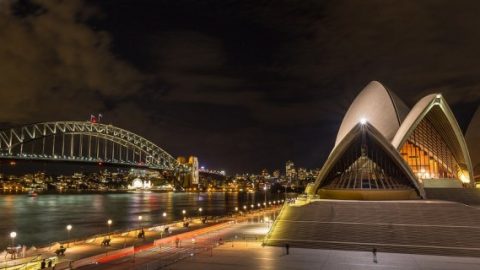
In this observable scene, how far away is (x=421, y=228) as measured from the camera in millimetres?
16297

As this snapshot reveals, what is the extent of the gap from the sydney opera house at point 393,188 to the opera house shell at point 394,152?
5 centimetres

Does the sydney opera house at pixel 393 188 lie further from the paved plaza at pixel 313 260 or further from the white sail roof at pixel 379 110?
the paved plaza at pixel 313 260

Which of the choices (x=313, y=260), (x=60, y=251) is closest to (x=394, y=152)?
(x=313, y=260)

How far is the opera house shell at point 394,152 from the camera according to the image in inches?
894

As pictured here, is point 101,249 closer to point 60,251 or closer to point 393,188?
point 60,251

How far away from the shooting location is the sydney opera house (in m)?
15.9

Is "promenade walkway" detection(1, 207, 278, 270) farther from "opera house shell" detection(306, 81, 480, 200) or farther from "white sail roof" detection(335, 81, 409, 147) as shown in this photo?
"white sail roof" detection(335, 81, 409, 147)

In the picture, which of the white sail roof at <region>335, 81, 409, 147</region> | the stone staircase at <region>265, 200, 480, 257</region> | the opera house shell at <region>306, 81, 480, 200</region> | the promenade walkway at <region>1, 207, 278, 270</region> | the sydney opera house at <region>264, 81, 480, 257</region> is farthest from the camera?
the white sail roof at <region>335, 81, 409, 147</region>

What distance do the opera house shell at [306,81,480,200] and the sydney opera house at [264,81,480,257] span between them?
0.05 m

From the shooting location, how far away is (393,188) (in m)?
22.2

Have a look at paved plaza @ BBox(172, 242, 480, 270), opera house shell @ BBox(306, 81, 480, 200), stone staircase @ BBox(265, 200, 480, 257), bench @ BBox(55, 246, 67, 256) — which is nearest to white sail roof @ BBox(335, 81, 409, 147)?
opera house shell @ BBox(306, 81, 480, 200)

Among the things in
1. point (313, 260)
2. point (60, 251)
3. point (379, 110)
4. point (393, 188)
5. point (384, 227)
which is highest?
point (379, 110)

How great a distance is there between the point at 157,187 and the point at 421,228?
4480 inches

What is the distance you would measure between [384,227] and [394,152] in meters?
7.07
